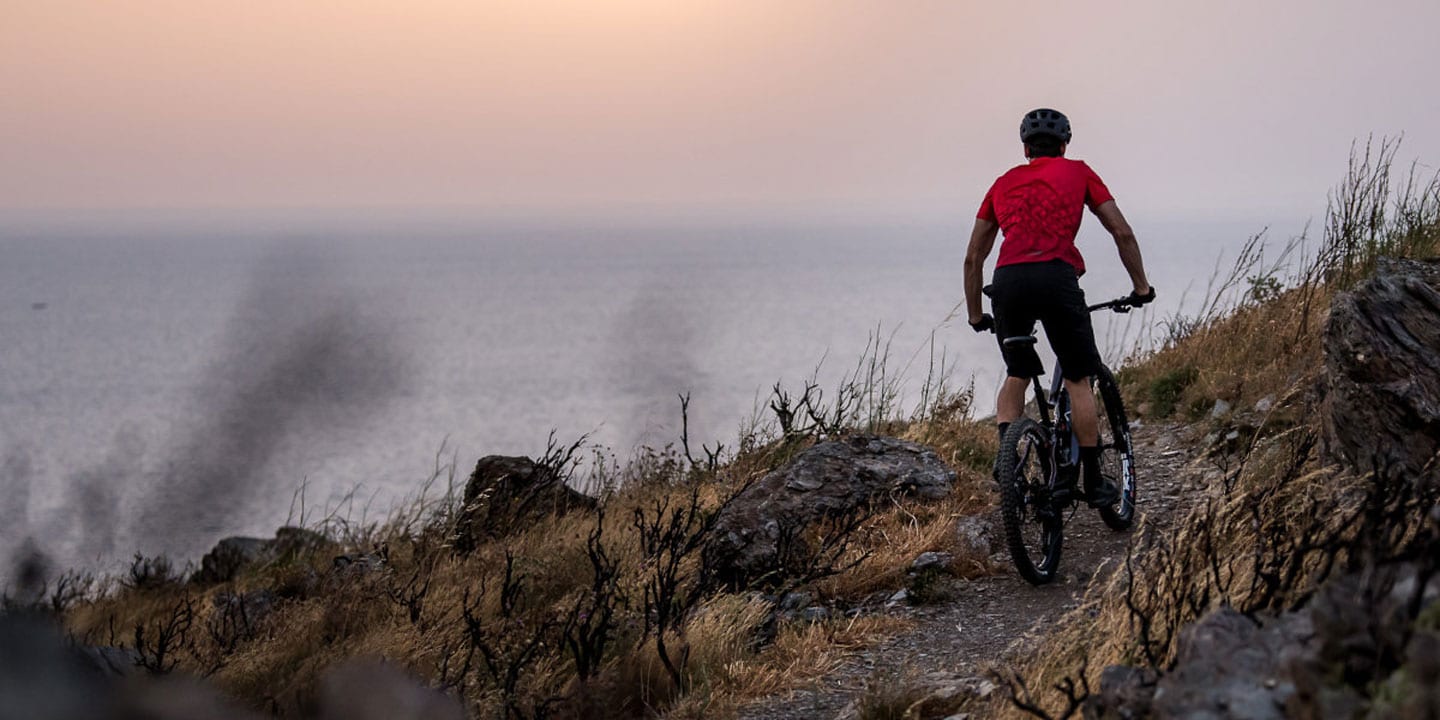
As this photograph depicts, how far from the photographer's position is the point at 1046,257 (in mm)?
5934

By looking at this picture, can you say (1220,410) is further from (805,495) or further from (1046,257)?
(1046,257)

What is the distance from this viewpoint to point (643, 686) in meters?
4.94

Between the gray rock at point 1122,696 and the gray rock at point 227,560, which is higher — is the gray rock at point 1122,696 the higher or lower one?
the higher one

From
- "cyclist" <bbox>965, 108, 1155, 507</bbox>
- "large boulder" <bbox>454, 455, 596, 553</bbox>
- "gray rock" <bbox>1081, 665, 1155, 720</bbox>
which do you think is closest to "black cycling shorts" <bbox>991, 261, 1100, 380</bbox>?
"cyclist" <bbox>965, 108, 1155, 507</bbox>

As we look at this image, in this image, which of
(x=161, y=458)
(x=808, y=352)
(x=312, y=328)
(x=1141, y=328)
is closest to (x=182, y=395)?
(x=161, y=458)

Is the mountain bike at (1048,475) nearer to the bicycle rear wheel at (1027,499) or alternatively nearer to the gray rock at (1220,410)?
the bicycle rear wheel at (1027,499)

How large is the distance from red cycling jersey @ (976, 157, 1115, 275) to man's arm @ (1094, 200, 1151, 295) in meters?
0.06

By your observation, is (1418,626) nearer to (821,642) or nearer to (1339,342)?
(821,642)

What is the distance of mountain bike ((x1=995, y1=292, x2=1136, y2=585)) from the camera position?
586 centimetres

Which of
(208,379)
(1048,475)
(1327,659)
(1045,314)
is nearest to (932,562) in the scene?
(1048,475)

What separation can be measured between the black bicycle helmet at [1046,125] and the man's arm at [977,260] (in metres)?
0.48

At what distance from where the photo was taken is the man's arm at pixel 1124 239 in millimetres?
6059

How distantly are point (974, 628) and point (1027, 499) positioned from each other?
692 millimetres

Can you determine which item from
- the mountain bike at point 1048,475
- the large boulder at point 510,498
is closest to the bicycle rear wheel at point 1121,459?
the mountain bike at point 1048,475
